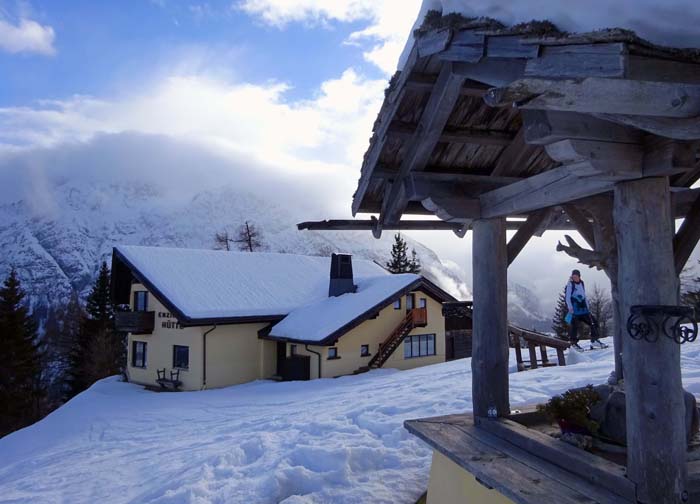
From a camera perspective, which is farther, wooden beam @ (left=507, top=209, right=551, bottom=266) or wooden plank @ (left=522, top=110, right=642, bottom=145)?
wooden beam @ (left=507, top=209, right=551, bottom=266)

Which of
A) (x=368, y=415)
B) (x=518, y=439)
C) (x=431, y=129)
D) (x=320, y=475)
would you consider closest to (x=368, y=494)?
(x=320, y=475)

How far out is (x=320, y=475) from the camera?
21.3 ft

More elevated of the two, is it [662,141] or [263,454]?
[662,141]

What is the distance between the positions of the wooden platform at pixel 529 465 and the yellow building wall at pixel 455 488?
29 cm

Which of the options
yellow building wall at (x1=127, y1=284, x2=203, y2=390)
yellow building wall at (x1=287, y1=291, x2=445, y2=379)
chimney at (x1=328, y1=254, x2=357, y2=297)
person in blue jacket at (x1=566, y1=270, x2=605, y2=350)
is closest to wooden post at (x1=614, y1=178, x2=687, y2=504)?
person in blue jacket at (x1=566, y1=270, x2=605, y2=350)

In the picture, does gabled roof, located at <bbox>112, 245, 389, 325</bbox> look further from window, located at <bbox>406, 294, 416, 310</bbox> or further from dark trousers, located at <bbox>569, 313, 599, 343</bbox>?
dark trousers, located at <bbox>569, 313, 599, 343</bbox>

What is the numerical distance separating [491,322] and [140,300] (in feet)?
84.1

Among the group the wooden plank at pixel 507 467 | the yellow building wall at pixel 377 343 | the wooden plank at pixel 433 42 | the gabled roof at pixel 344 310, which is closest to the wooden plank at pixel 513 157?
the wooden plank at pixel 433 42

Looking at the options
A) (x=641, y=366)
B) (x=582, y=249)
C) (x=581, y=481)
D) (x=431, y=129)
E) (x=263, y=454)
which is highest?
(x=431, y=129)

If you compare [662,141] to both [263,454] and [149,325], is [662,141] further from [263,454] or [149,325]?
[149,325]

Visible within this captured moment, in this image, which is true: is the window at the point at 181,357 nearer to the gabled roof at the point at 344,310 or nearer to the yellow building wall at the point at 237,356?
the yellow building wall at the point at 237,356

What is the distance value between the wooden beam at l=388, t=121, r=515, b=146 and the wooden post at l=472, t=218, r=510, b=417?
2.71ft

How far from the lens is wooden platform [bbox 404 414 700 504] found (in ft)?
10.7

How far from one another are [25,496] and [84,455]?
3.30 metres
